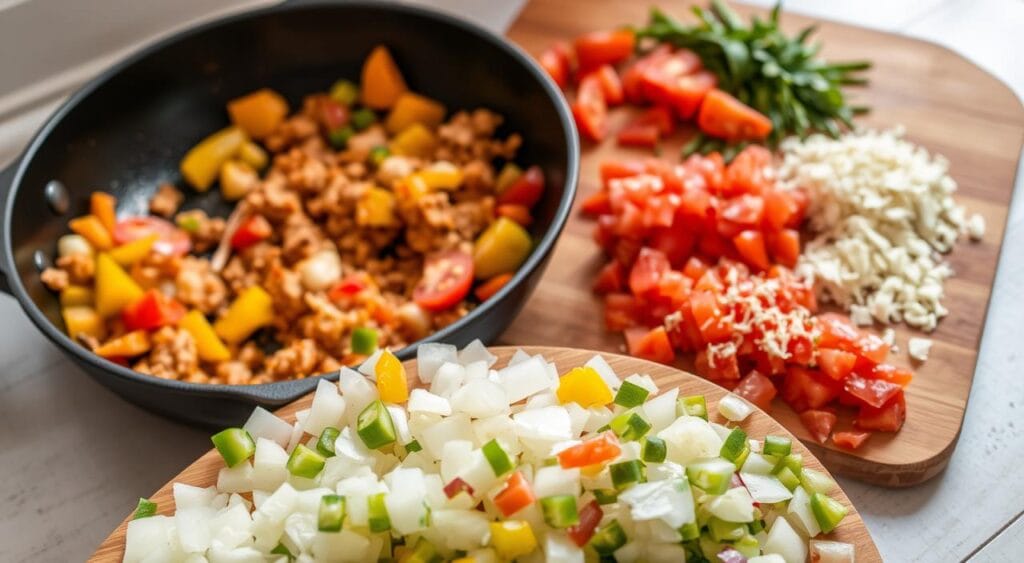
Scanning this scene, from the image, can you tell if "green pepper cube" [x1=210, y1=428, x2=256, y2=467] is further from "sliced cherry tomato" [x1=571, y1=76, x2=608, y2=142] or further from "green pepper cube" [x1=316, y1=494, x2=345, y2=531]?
"sliced cherry tomato" [x1=571, y1=76, x2=608, y2=142]

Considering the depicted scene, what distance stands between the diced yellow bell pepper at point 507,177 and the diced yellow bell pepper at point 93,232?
34.6 inches

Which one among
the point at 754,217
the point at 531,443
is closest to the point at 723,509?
the point at 531,443

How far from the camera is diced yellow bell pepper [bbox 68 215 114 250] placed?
7.09 feet

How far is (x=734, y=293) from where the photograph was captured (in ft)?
6.41

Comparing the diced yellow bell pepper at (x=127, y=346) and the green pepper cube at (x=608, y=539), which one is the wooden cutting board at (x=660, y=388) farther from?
the diced yellow bell pepper at (x=127, y=346)

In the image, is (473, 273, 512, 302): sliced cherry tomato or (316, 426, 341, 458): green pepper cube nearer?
(316, 426, 341, 458): green pepper cube

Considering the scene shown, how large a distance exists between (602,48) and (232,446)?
1.54 metres

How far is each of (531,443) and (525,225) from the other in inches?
33.9

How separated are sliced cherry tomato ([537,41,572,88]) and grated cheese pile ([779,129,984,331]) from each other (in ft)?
2.24

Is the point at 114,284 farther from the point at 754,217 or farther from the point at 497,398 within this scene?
the point at 754,217

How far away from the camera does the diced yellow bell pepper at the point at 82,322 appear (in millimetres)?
2029

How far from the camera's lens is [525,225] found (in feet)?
7.29

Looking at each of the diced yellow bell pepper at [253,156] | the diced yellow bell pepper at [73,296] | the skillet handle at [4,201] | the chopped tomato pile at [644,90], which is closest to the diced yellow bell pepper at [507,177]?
the chopped tomato pile at [644,90]

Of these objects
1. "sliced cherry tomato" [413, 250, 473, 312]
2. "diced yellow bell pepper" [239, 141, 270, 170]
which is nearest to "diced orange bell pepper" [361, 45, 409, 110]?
"diced yellow bell pepper" [239, 141, 270, 170]
